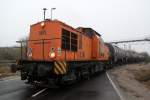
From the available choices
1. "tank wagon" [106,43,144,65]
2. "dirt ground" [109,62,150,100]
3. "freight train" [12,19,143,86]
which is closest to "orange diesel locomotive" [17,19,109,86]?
"freight train" [12,19,143,86]

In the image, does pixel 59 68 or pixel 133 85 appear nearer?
pixel 59 68

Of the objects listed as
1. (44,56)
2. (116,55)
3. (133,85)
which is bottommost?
(133,85)

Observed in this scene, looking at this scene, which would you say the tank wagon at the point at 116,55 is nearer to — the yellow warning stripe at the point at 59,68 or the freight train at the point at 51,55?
the freight train at the point at 51,55

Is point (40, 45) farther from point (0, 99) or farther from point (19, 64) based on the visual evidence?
point (0, 99)

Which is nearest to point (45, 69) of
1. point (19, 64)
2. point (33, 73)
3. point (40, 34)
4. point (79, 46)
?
point (33, 73)

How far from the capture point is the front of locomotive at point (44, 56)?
11.4 m

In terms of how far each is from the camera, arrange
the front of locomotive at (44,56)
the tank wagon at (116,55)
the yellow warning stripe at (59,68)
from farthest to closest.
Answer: the tank wagon at (116,55)
the front of locomotive at (44,56)
the yellow warning stripe at (59,68)

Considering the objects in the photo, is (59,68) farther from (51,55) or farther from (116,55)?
(116,55)

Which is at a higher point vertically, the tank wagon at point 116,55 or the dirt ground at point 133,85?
the tank wagon at point 116,55

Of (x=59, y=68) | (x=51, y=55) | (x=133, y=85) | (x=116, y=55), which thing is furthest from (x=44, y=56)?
(x=116, y=55)

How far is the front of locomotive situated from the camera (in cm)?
1137

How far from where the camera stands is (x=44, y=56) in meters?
12.5

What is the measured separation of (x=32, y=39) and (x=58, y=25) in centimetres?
176

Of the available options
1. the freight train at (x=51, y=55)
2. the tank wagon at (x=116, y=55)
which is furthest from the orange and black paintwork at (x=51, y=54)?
the tank wagon at (x=116, y=55)
